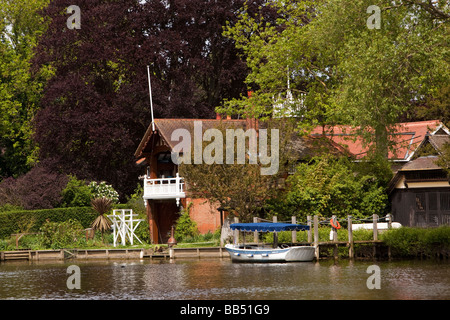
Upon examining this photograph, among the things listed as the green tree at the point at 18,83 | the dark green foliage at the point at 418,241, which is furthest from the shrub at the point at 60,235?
the dark green foliage at the point at 418,241

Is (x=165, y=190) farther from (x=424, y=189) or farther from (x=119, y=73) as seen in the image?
(x=424, y=189)

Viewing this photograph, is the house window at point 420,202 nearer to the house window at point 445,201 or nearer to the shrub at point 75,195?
the house window at point 445,201

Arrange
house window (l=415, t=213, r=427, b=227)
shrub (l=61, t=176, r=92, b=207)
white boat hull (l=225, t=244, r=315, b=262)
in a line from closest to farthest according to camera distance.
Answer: white boat hull (l=225, t=244, r=315, b=262) < house window (l=415, t=213, r=427, b=227) < shrub (l=61, t=176, r=92, b=207)

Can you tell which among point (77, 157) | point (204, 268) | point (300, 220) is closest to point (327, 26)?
point (300, 220)

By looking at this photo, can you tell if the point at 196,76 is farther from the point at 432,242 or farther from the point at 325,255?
the point at 432,242

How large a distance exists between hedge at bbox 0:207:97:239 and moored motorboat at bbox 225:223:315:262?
17.6 metres

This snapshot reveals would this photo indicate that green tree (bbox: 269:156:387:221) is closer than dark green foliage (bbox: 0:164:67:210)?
Yes

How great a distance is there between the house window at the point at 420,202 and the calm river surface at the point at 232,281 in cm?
811

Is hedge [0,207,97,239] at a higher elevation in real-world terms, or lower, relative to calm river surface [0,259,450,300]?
higher

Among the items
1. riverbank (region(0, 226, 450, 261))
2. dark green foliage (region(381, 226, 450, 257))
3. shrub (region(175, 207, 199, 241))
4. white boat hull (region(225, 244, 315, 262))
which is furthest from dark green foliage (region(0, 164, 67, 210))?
dark green foliage (region(381, 226, 450, 257))

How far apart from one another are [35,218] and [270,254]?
73.6ft

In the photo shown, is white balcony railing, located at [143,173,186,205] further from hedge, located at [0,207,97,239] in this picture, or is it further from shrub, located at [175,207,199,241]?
hedge, located at [0,207,97,239]

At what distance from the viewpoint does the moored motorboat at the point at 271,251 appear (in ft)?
139

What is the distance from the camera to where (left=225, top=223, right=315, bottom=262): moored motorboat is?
42469 millimetres
